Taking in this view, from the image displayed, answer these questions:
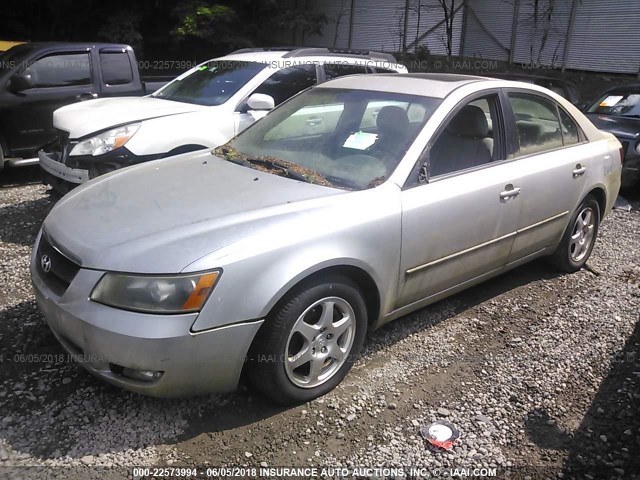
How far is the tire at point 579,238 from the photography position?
4725 millimetres

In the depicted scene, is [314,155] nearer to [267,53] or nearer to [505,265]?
[505,265]

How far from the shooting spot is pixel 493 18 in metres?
16.1

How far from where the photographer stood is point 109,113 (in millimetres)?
5645

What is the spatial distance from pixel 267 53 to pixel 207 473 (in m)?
5.10

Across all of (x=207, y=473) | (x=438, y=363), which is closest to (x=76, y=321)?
(x=207, y=473)

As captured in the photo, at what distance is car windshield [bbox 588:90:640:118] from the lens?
27.7ft

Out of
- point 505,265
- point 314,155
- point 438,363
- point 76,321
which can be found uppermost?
point 314,155

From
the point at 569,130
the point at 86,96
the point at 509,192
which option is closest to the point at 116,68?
the point at 86,96

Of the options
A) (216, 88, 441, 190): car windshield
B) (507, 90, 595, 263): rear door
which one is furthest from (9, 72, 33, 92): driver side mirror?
(507, 90, 595, 263): rear door

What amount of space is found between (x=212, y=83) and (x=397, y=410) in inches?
172

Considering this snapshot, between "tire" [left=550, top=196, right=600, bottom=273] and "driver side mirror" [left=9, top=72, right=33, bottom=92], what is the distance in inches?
248

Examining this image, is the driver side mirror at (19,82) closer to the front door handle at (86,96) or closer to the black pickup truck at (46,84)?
the black pickup truck at (46,84)

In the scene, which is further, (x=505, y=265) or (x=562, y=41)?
(x=562, y=41)

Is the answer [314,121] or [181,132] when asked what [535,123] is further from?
[181,132]
